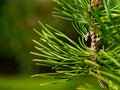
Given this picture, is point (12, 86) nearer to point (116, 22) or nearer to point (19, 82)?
point (19, 82)

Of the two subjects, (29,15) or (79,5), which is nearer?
(79,5)

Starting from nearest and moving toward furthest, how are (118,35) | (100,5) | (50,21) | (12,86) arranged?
(118,35), (100,5), (12,86), (50,21)

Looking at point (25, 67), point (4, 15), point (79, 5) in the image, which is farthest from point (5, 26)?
point (79, 5)

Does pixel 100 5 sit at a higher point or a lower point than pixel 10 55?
lower

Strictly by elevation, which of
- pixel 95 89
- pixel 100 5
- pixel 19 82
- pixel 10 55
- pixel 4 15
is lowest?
pixel 95 89
